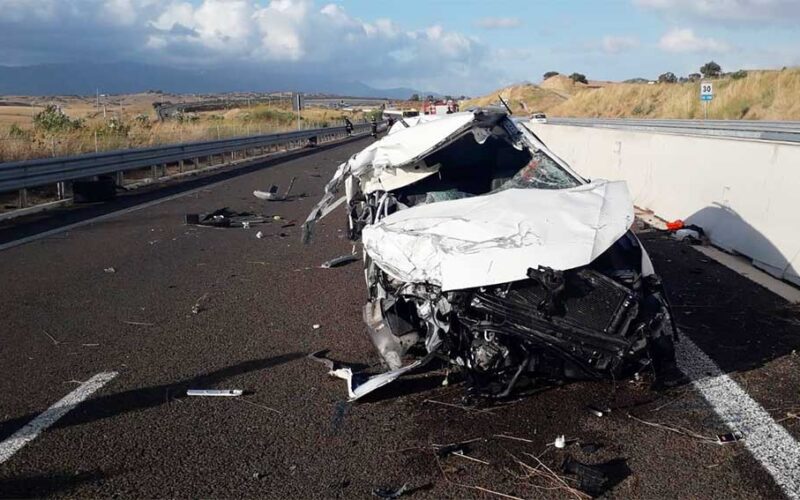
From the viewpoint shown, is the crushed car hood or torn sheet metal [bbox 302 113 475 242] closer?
the crushed car hood

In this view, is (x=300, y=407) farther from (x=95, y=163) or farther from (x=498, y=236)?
(x=95, y=163)

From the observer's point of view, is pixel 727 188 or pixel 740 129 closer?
pixel 727 188

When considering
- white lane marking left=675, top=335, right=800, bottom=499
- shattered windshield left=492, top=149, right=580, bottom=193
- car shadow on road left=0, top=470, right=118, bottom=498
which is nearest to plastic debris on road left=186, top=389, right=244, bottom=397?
car shadow on road left=0, top=470, right=118, bottom=498

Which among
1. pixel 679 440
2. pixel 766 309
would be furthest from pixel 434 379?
pixel 766 309

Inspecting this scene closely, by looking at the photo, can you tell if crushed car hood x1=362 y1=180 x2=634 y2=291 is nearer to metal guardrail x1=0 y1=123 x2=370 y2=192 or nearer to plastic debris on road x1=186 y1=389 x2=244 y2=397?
plastic debris on road x1=186 y1=389 x2=244 y2=397

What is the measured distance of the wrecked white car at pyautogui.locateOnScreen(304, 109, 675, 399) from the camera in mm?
4668

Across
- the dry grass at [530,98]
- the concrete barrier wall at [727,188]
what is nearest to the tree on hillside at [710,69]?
the dry grass at [530,98]

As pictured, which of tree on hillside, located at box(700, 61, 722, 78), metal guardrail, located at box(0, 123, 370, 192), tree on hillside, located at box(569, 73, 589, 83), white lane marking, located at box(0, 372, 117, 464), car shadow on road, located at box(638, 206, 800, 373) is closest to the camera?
white lane marking, located at box(0, 372, 117, 464)

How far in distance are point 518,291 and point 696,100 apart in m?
54.8

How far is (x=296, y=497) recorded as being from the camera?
3729 mm

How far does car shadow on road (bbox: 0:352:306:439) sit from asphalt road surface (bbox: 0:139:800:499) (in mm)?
17

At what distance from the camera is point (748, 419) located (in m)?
4.62

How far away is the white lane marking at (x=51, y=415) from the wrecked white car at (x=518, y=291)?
1.71 meters

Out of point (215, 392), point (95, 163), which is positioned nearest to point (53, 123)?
point (95, 163)
